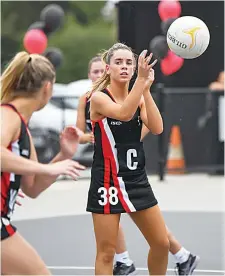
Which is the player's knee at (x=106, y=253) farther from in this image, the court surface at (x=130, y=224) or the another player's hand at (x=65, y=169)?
the court surface at (x=130, y=224)

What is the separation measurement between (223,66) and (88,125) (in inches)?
350

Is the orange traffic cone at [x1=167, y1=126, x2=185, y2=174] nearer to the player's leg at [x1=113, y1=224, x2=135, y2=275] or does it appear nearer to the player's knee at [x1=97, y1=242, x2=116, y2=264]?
the player's leg at [x1=113, y1=224, x2=135, y2=275]

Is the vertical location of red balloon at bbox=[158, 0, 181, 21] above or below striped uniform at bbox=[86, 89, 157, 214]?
above

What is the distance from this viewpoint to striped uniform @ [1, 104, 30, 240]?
479cm

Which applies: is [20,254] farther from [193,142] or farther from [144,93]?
[193,142]

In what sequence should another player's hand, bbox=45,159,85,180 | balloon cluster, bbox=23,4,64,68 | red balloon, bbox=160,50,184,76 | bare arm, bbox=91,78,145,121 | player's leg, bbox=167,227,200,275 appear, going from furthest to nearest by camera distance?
→ balloon cluster, bbox=23,4,64,68
red balloon, bbox=160,50,184,76
player's leg, bbox=167,227,200,275
bare arm, bbox=91,78,145,121
another player's hand, bbox=45,159,85,180

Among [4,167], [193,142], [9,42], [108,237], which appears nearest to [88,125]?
[108,237]

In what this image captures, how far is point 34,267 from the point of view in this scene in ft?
15.5

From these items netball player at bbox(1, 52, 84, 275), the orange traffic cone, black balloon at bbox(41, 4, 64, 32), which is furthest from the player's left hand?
black balloon at bbox(41, 4, 64, 32)

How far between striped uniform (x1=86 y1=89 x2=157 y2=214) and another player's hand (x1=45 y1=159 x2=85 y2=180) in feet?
4.52

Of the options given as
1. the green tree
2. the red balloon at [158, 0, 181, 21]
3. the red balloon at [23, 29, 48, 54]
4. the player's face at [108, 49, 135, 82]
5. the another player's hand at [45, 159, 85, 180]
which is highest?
the green tree

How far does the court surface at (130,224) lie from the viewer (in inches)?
322

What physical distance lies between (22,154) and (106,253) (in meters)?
1.43

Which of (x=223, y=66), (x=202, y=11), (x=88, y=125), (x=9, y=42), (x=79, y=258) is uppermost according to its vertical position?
(x=9, y=42)
